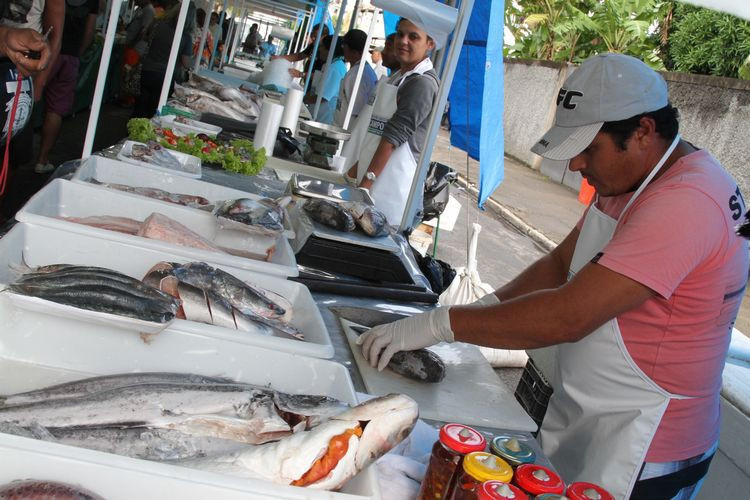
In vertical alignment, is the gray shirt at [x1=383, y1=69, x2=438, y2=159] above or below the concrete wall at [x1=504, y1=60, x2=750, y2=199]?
below

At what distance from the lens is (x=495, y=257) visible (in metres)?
9.88

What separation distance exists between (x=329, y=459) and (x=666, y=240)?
124 centimetres

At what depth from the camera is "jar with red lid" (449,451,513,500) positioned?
1.16 m

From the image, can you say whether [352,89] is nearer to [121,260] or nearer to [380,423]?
[121,260]

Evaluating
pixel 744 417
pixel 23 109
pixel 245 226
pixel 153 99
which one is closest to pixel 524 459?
pixel 245 226

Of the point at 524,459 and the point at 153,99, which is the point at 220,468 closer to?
the point at 524,459

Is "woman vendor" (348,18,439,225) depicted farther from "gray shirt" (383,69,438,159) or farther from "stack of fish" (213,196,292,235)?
"stack of fish" (213,196,292,235)

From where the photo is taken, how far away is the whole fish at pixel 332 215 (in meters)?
2.73

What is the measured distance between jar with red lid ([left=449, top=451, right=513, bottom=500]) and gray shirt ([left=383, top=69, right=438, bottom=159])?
345 cm

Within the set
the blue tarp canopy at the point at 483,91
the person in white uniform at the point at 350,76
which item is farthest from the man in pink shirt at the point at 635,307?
the person in white uniform at the point at 350,76

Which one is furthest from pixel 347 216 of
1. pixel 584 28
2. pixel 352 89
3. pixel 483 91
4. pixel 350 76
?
pixel 584 28

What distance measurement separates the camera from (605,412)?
221 cm

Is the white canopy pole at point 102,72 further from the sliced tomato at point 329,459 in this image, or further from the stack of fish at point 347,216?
the sliced tomato at point 329,459

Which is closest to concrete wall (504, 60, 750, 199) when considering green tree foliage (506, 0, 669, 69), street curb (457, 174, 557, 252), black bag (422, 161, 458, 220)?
green tree foliage (506, 0, 669, 69)
